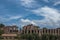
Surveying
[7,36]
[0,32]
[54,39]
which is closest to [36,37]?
[54,39]

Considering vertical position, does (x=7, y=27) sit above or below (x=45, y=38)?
above

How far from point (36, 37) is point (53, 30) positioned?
54.7 feet

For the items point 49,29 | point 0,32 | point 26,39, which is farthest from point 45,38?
point 0,32

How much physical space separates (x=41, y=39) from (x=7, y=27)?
3491 centimetres

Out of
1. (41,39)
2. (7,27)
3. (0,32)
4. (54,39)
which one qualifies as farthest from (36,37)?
(7,27)

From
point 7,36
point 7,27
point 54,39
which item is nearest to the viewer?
point 54,39

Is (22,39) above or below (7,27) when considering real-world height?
below

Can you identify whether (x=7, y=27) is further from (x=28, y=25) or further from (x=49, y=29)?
(x=49, y=29)

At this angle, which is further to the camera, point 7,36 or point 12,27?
point 12,27

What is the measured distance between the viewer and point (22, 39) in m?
48.1

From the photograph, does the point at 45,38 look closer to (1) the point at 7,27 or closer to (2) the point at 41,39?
(2) the point at 41,39

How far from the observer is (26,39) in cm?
4891

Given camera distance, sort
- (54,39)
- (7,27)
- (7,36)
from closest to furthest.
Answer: (54,39) < (7,36) < (7,27)

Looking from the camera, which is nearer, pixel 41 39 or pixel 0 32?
pixel 41 39
